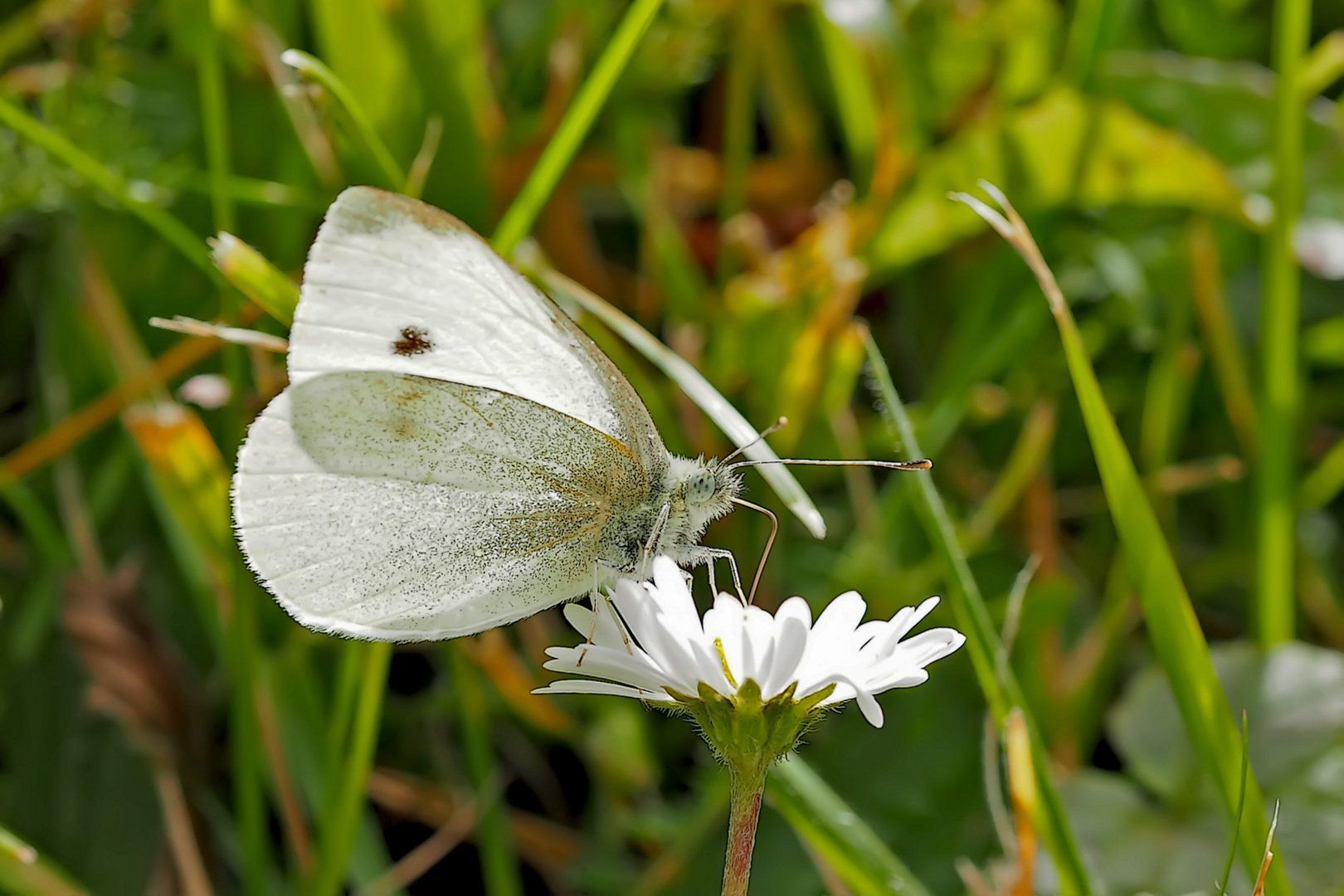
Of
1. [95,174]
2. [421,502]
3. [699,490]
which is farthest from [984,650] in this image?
[95,174]

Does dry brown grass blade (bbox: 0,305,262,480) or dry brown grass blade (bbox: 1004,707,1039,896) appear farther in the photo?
dry brown grass blade (bbox: 0,305,262,480)

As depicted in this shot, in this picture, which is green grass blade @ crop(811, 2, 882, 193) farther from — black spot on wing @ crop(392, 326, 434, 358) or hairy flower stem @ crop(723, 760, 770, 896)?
hairy flower stem @ crop(723, 760, 770, 896)

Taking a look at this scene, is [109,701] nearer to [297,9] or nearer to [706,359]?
[706,359]

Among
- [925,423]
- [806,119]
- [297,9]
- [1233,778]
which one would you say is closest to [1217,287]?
[925,423]

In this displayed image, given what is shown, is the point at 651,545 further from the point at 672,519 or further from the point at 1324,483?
the point at 1324,483

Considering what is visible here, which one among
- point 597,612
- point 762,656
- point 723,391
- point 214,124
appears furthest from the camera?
point 723,391

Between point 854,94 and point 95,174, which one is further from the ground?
point 854,94

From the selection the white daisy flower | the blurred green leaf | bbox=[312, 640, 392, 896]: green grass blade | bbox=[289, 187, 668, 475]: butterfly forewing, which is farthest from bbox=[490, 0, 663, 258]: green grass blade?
the blurred green leaf
